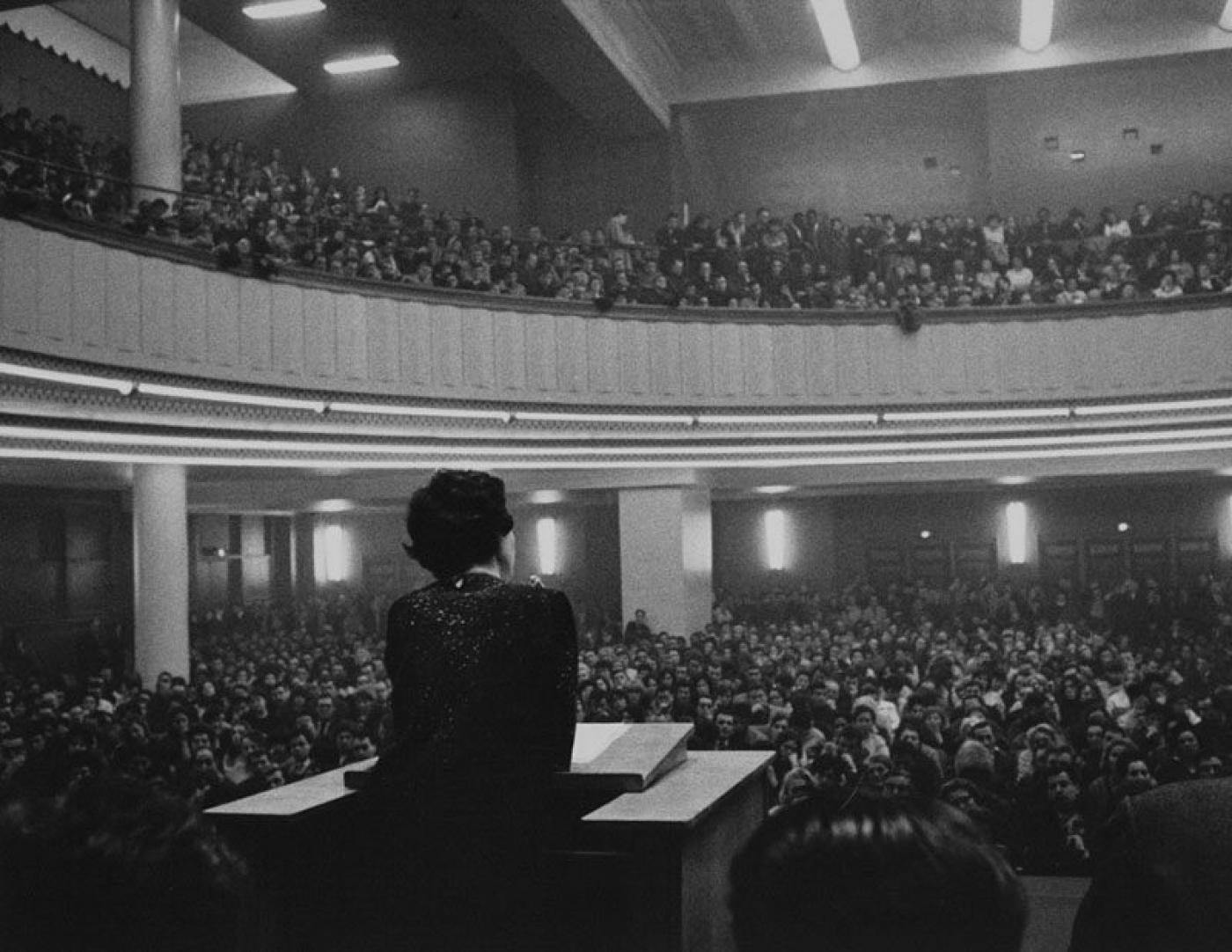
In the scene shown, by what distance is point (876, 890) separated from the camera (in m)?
1.14

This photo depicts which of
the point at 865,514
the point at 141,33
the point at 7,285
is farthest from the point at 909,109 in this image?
the point at 7,285

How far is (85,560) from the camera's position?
71.7 feet

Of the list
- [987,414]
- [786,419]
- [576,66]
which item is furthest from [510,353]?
[576,66]

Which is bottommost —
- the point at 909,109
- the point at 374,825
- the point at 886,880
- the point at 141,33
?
the point at 374,825

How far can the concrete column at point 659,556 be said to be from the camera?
20.1 m

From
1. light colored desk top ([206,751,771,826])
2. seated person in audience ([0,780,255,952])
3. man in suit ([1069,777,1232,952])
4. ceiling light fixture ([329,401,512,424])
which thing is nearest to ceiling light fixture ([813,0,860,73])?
ceiling light fixture ([329,401,512,424])

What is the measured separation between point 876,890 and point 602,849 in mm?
1328

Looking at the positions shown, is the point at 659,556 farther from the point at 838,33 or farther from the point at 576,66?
the point at 838,33

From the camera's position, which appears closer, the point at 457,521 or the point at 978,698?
the point at 457,521

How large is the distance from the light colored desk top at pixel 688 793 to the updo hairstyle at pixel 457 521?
55 cm

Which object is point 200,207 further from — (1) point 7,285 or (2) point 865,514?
(2) point 865,514

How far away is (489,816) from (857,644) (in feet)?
46.0

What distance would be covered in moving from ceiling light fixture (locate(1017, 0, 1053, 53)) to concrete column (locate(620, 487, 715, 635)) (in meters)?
9.38

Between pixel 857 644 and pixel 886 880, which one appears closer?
pixel 886 880
